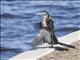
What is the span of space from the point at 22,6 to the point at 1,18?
3574 mm

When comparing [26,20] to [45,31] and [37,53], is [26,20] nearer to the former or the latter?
[45,31]

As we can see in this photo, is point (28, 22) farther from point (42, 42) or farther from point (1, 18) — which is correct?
point (42, 42)

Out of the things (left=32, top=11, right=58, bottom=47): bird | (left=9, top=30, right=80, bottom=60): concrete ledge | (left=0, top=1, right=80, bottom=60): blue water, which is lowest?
(left=0, top=1, right=80, bottom=60): blue water

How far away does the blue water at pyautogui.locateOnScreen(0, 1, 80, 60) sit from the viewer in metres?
16.9

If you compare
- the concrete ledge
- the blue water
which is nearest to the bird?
the concrete ledge

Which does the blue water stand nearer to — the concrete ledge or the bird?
the concrete ledge

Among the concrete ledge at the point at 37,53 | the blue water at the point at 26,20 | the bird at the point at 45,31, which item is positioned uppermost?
the bird at the point at 45,31

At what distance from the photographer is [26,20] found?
23.1 m

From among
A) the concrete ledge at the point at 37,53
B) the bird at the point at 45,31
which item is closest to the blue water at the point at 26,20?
the concrete ledge at the point at 37,53

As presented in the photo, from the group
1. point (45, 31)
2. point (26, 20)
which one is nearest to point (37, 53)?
point (45, 31)

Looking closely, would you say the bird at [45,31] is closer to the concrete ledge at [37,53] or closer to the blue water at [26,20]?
the concrete ledge at [37,53]

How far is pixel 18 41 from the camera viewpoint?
17812mm

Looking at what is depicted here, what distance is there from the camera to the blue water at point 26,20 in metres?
16.9

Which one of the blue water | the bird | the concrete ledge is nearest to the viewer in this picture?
the concrete ledge
